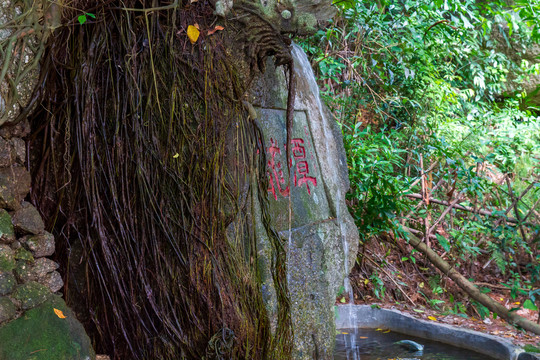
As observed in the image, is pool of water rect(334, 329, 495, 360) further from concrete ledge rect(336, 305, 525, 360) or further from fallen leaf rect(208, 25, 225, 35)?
fallen leaf rect(208, 25, 225, 35)

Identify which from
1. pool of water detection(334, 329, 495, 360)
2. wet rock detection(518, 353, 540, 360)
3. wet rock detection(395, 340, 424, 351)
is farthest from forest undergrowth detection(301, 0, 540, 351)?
wet rock detection(518, 353, 540, 360)

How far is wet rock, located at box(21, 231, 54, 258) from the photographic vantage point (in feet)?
8.15

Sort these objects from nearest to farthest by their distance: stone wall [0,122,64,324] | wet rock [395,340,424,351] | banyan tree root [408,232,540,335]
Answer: stone wall [0,122,64,324] < wet rock [395,340,424,351] < banyan tree root [408,232,540,335]

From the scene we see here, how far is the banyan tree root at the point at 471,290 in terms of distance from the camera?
16.2ft

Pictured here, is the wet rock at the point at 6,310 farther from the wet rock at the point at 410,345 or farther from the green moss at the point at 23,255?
the wet rock at the point at 410,345

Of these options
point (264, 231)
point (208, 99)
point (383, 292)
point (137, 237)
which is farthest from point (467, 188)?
point (137, 237)

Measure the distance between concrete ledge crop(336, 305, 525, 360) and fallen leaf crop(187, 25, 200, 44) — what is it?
303cm

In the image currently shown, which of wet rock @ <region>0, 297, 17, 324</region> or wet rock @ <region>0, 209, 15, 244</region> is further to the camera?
wet rock @ <region>0, 209, 15, 244</region>

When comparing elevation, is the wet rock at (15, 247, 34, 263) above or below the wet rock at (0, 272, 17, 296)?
above

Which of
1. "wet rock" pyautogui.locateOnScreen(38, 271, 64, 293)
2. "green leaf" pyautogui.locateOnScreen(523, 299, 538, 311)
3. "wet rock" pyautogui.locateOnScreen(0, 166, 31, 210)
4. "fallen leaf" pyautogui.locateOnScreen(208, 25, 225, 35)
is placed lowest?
"green leaf" pyautogui.locateOnScreen(523, 299, 538, 311)

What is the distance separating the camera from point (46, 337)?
88.4 inches

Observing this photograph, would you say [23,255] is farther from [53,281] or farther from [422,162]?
[422,162]

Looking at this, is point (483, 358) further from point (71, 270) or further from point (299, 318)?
point (71, 270)

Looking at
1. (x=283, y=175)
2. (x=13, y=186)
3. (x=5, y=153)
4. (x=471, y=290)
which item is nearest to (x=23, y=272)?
(x=13, y=186)
